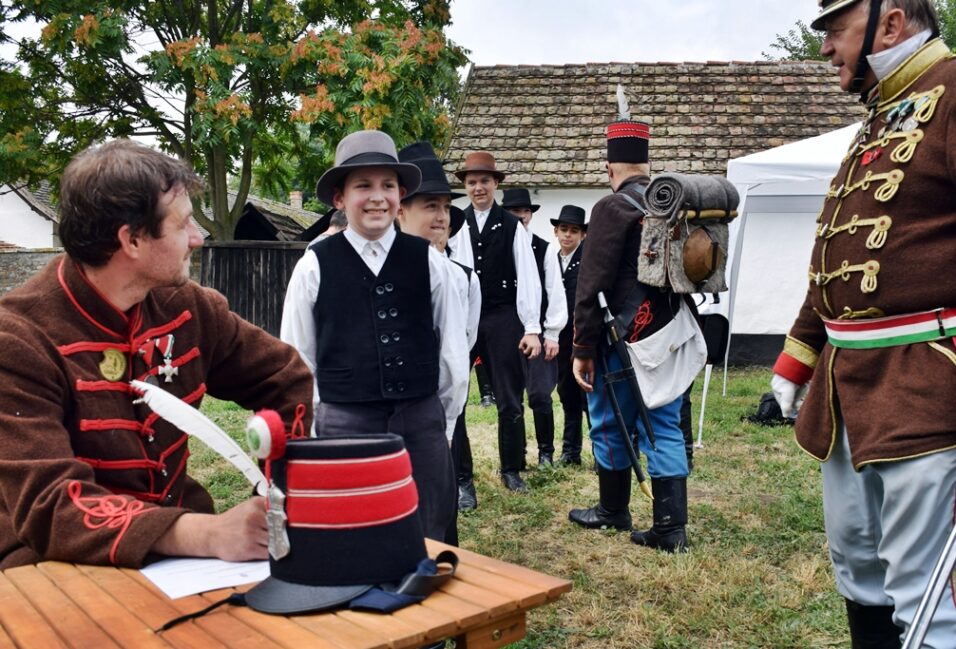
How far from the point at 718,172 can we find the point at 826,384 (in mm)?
11369

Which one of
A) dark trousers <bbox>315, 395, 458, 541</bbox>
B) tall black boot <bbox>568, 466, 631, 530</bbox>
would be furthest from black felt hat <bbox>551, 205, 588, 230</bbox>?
dark trousers <bbox>315, 395, 458, 541</bbox>

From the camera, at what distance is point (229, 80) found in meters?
12.3

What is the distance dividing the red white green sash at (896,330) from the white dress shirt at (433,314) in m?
1.38

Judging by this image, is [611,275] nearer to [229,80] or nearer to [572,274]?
[572,274]

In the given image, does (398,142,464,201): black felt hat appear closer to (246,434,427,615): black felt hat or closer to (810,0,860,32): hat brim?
(810,0,860,32): hat brim

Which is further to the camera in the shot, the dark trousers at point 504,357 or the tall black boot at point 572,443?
the tall black boot at point 572,443

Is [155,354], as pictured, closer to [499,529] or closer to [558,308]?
[499,529]

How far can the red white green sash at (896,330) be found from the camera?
7.08ft

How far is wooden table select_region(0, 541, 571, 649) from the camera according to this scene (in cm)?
141

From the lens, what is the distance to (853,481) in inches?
95.2

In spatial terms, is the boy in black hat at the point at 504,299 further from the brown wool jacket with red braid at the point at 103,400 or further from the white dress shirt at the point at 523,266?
the brown wool jacket with red braid at the point at 103,400

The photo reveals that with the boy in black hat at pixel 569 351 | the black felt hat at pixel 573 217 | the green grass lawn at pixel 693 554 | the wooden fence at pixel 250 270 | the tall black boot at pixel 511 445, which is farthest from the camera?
the wooden fence at pixel 250 270

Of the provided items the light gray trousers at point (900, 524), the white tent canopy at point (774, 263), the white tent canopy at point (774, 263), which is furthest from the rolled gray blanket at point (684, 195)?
the white tent canopy at point (774, 263)

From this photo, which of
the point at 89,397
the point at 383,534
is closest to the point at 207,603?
the point at 383,534
